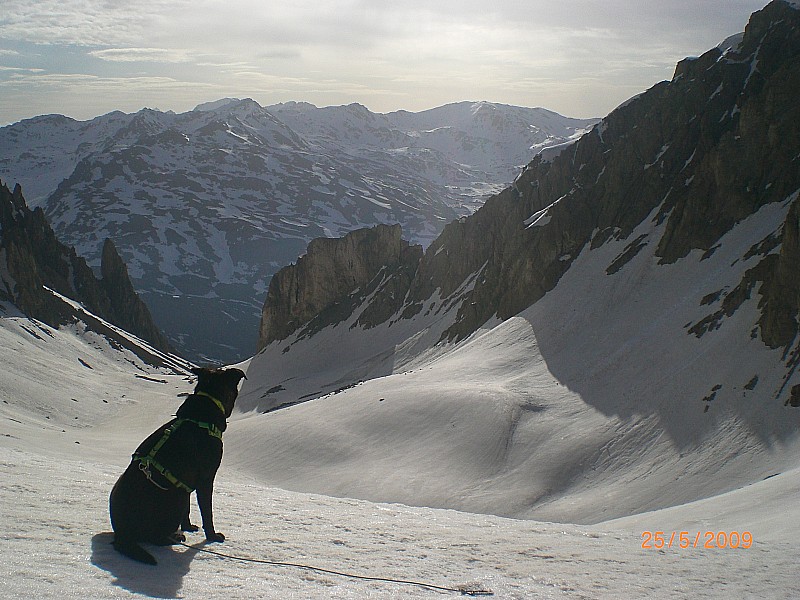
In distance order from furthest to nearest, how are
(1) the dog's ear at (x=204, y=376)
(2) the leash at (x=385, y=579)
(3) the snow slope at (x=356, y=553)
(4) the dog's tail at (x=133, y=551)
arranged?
(1) the dog's ear at (x=204, y=376) < (4) the dog's tail at (x=133, y=551) < (2) the leash at (x=385, y=579) < (3) the snow slope at (x=356, y=553)

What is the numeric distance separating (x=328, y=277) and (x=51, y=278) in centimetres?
4317

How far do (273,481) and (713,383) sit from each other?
2006 cm

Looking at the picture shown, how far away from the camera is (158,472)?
24.2 feet

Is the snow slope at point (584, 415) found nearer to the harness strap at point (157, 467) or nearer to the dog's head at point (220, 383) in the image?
the dog's head at point (220, 383)

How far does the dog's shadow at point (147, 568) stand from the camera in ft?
18.9

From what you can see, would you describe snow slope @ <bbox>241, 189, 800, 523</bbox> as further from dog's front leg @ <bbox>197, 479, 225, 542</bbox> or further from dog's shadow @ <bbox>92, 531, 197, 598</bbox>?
dog's shadow @ <bbox>92, 531, 197, 598</bbox>

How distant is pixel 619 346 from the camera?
3834 centimetres

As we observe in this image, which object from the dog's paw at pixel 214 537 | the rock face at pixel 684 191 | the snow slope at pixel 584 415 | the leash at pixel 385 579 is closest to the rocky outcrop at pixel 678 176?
the rock face at pixel 684 191

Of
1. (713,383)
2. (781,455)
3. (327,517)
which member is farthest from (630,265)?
(327,517)

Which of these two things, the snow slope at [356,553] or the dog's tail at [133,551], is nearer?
the snow slope at [356,553]

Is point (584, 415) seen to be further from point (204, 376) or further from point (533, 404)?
point (204, 376)

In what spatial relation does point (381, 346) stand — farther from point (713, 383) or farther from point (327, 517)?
point (327, 517)

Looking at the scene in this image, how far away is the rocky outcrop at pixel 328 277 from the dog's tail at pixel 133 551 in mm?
95276
